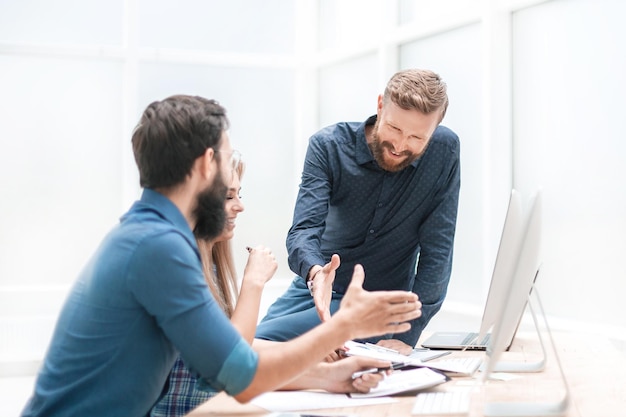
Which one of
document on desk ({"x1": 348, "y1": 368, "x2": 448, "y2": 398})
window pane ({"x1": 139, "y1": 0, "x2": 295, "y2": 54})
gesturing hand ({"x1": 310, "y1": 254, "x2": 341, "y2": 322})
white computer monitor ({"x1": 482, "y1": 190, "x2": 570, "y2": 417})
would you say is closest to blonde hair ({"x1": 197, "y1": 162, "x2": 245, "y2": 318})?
gesturing hand ({"x1": 310, "y1": 254, "x2": 341, "y2": 322})

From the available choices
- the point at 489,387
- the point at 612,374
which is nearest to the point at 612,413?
the point at 489,387

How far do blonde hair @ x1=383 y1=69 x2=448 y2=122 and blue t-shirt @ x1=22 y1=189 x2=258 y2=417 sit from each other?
3.94 feet

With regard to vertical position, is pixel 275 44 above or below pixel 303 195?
above

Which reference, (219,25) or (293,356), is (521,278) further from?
(219,25)

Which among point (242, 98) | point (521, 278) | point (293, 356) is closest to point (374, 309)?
point (293, 356)

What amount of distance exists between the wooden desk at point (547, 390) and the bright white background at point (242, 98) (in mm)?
1420

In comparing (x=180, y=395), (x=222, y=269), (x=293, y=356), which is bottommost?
(x=180, y=395)

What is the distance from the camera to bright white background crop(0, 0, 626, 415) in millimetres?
3949

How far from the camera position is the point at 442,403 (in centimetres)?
172

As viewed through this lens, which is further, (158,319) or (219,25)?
(219,25)

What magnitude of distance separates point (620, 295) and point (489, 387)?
1.67m

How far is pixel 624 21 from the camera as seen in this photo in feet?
10.8

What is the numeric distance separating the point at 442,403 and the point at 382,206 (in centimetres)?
121

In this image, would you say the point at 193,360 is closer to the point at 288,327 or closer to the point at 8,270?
the point at 288,327
